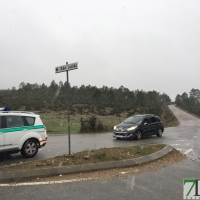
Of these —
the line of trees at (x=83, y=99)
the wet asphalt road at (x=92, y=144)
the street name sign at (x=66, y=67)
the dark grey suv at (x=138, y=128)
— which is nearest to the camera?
the street name sign at (x=66, y=67)

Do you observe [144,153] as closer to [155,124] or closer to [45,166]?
[45,166]

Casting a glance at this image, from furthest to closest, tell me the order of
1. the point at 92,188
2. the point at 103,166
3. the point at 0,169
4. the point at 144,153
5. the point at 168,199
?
the point at 144,153
the point at 103,166
the point at 0,169
the point at 92,188
the point at 168,199

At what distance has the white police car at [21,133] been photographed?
817 centimetres

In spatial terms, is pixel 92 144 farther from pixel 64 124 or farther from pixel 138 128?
pixel 64 124

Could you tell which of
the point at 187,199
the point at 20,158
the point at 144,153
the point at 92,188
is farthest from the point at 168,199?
the point at 20,158

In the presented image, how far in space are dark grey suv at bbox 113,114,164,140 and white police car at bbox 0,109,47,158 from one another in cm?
672

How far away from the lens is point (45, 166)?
667cm

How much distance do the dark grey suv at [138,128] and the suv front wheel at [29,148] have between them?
22.9 ft

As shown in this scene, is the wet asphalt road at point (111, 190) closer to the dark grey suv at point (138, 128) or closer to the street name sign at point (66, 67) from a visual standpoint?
the street name sign at point (66, 67)

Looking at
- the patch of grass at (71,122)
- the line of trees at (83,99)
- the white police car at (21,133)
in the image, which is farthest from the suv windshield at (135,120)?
the line of trees at (83,99)

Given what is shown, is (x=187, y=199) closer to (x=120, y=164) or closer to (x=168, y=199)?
(x=168, y=199)

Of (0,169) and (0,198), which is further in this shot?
(0,169)

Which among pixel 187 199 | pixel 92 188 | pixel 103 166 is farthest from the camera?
pixel 103 166

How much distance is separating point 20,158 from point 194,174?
18.6 ft
